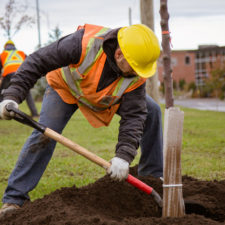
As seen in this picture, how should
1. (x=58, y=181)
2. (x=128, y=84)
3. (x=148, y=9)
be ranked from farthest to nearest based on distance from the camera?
(x=148, y=9)
(x=58, y=181)
(x=128, y=84)

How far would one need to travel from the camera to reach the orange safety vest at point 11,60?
32.5 feet

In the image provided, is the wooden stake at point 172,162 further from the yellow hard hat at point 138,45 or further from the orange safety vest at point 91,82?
the orange safety vest at point 91,82

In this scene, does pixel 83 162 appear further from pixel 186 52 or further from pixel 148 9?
pixel 186 52

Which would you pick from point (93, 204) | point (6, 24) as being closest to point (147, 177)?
point (93, 204)

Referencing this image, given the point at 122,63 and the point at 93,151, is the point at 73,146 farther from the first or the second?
the point at 93,151

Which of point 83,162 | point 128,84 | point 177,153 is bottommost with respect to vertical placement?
point 83,162

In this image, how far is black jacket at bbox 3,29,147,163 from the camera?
3.03 meters

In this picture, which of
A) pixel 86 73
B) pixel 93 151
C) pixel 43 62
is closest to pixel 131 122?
pixel 86 73

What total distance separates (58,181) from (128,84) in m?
1.90

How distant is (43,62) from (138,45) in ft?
2.50

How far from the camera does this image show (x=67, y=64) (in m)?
3.11

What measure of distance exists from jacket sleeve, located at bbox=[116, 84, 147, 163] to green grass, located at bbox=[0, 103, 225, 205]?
4.59 feet

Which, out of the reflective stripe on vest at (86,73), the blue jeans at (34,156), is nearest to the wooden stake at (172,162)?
the reflective stripe on vest at (86,73)

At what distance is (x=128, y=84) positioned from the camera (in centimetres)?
322
